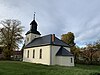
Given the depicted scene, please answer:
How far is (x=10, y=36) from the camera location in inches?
1871

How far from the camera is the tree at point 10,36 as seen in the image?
4691 centimetres

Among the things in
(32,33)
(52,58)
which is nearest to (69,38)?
(32,33)

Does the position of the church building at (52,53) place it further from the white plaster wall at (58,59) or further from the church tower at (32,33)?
the church tower at (32,33)

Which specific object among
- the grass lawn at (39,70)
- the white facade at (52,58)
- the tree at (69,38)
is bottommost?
the grass lawn at (39,70)

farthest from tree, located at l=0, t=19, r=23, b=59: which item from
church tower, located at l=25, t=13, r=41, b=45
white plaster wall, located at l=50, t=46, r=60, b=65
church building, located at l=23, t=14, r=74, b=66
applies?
white plaster wall, located at l=50, t=46, r=60, b=65

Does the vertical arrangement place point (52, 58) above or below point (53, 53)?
below

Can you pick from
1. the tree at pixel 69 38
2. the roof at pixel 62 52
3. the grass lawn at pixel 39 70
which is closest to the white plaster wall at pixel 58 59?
the roof at pixel 62 52

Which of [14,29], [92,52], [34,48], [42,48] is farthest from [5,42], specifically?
[92,52]

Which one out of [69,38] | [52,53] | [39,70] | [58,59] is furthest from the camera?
[69,38]

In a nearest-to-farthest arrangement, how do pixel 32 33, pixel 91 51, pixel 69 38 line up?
pixel 32 33 → pixel 91 51 → pixel 69 38

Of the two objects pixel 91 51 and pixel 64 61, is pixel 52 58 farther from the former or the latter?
pixel 91 51

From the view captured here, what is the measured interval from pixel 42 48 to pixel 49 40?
2669 mm

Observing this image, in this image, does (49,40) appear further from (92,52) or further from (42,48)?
(92,52)

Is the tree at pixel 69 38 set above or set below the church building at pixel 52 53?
above
